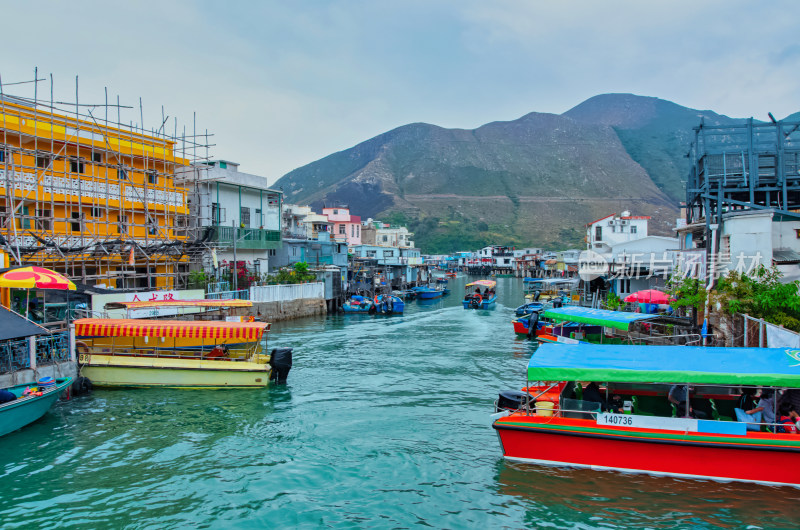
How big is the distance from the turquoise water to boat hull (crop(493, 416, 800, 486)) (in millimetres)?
250

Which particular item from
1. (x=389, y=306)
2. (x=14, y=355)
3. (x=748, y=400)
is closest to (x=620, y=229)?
(x=389, y=306)

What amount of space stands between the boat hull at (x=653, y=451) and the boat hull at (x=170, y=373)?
10281 millimetres

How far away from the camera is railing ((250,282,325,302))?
37.6m

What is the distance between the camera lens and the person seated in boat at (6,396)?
13245mm

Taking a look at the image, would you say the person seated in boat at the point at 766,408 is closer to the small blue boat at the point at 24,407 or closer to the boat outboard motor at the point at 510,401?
the boat outboard motor at the point at 510,401

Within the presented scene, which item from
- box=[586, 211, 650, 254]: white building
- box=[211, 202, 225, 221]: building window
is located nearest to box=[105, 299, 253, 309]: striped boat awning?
box=[211, 202, 225, 221]: building window

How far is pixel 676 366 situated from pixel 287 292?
33120 millimetres

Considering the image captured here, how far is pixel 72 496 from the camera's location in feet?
34.7

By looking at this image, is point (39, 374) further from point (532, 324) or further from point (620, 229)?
point (620, 229)

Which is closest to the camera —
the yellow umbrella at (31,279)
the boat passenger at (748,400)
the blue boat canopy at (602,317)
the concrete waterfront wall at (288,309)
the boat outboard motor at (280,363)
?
the boat passenger at (748,400)

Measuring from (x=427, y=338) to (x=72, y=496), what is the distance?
23032 millimetres

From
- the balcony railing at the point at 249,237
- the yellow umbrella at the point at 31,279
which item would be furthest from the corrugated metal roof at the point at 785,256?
the balcony railing at the point at 249,237

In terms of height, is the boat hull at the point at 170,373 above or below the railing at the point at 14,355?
below

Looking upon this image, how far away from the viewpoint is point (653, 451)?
11.0m
